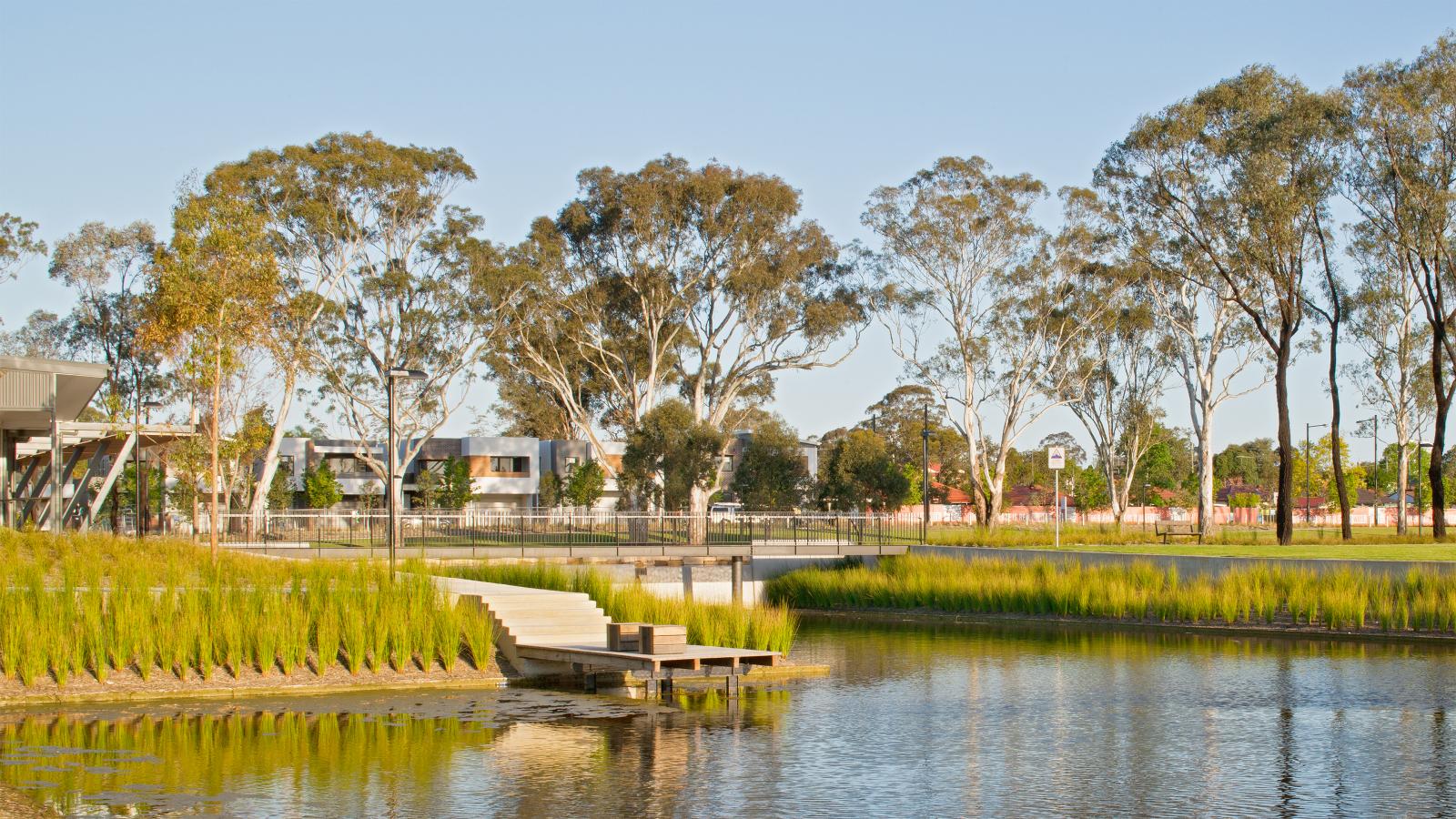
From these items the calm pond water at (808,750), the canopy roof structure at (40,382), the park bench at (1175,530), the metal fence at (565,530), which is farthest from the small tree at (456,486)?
the calm pond water at (808,750)

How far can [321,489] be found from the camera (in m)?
64.2

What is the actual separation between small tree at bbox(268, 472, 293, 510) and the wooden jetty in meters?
46.9

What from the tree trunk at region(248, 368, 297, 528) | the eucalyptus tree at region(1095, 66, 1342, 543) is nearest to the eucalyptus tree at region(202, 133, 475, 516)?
the tree trunk at region(248, 368, 297, 528)

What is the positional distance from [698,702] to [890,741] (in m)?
3.43

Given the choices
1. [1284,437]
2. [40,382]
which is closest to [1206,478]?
[1284,437]

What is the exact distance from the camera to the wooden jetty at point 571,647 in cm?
1731

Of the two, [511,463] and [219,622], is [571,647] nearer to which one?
[219,622]

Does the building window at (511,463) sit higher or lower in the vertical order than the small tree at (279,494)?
higher

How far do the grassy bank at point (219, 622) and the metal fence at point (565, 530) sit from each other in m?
16.6

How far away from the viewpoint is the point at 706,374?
54812 millimetres

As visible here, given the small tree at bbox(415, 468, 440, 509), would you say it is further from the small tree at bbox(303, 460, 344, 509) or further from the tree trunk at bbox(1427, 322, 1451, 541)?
the tree trunk at bbox(1427, 322, 1451, 541)

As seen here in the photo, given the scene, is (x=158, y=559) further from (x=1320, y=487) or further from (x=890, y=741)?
(x=1320, y=487)

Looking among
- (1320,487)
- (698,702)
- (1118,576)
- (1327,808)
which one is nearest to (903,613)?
(1118,576)

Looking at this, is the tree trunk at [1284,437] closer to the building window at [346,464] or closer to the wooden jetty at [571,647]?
the wooden jetty at [571,647]
